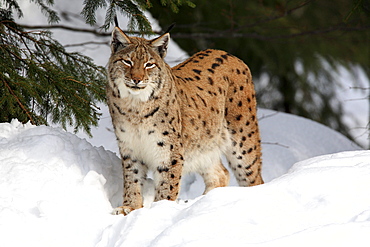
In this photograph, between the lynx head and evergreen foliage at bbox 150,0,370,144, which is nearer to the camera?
the lynx head

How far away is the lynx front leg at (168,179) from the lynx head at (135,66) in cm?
58

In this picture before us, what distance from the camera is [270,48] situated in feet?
37.4

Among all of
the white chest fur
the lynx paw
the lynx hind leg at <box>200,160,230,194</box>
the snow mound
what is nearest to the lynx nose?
the white chest fur

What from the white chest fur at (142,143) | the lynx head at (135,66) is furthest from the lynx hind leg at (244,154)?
the lynx head at (135,66)

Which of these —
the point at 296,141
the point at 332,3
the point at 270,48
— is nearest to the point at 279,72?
the point at 270,48

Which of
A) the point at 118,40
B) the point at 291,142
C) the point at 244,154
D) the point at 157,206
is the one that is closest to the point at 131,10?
the point at 118,40

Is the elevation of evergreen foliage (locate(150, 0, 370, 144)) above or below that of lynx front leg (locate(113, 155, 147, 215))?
above

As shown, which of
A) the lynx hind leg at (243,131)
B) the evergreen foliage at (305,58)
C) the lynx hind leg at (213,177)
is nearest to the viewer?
the lynx hind leg at (243,131)

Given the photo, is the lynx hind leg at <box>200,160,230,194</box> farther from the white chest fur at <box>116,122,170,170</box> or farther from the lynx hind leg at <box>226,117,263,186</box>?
the white chest fur at <box>116,122,170,170</box>

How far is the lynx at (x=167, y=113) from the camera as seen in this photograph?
4.48m

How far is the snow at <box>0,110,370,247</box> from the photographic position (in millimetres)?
3197

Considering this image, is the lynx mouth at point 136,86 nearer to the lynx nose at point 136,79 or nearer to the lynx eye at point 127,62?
the lynx nose at point 136,79

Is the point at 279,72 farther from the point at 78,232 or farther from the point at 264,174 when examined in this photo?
the point at 78,232

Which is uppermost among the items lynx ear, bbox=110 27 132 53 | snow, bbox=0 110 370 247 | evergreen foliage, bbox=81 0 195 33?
evergreen foliage, bbox=81 0 195 33
